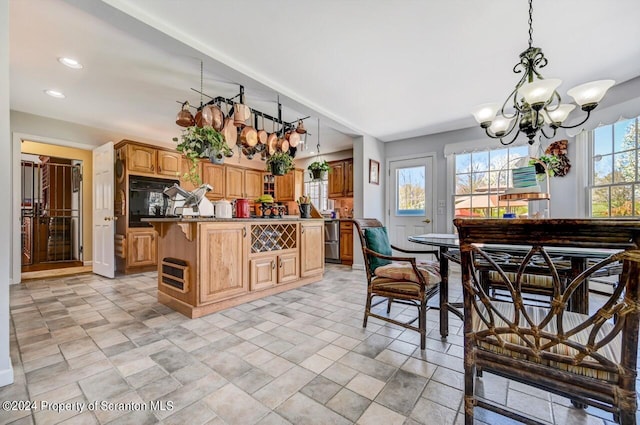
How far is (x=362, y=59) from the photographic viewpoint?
2.74m

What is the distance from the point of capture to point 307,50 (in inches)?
102

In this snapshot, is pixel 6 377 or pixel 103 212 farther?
pixel 103 212

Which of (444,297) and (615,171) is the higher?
(615,171)

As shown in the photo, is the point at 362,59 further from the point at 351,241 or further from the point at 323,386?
the point at 351,241

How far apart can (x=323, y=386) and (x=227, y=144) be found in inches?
108

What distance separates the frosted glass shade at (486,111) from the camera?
92.0 inches

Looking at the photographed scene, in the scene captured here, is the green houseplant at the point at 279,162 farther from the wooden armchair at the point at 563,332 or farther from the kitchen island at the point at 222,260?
the wooden armchair at the point at 563,332

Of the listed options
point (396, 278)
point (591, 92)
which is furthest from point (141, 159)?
point (591, 92)

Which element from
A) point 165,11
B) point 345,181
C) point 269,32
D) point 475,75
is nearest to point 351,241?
point 345,181

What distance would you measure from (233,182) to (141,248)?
2.27 meters

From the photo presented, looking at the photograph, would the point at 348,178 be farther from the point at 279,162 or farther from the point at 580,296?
the point at 580,296

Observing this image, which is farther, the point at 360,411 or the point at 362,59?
the point at 362,59

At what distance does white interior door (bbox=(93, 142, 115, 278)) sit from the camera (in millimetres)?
4305

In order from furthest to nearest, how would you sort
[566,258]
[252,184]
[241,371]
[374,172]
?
1. [252,184]
2. [374,172]
3. [241,371]
4. [566,258]
